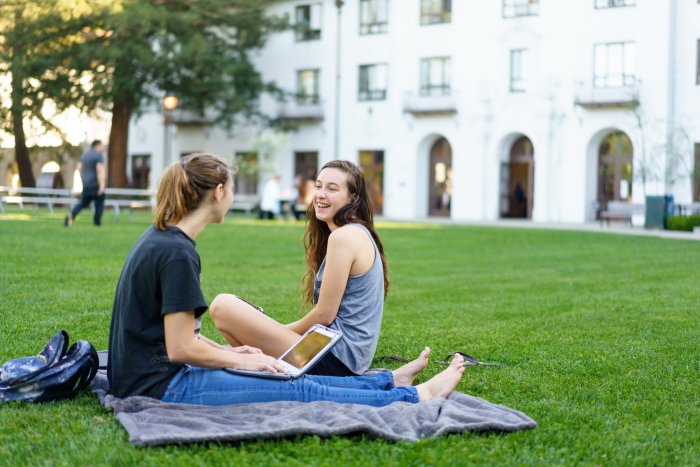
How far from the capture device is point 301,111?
155 feet

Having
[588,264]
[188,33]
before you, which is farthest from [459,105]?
[588,264]

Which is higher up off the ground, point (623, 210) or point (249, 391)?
point (623, 210)

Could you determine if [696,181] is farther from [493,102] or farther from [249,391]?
[249,391]

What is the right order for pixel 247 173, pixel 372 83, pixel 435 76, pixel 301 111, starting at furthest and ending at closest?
pixel 247 173, pixel 301 111, pixel 372 83, pixel 435 76

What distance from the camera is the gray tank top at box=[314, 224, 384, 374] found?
5996 millimetres

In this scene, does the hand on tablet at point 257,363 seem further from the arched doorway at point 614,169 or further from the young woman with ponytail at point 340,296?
the arched doorway at point 614,169

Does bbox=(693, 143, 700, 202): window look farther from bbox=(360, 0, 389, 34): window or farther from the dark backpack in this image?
the dark backpack

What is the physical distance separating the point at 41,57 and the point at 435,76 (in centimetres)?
1618

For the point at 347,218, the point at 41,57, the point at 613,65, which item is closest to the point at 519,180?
the point at 613,65

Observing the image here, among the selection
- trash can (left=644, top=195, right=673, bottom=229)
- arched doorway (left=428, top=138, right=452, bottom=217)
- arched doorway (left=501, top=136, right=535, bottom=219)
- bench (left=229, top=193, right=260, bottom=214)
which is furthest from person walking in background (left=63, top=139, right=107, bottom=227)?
arched doorway (left=428, top=138, right=452, bottom=217)

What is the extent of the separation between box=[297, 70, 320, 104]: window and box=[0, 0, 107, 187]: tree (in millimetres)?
10535

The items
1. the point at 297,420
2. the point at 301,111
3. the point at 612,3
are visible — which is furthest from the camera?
the point at 301,111

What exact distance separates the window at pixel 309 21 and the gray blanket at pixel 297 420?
1699 inches

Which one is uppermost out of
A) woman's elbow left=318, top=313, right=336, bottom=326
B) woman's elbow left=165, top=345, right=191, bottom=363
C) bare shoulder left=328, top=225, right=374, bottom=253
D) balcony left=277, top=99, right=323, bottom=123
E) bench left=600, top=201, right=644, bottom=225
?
balcony left=277, top=99, right=323, bottom=123
